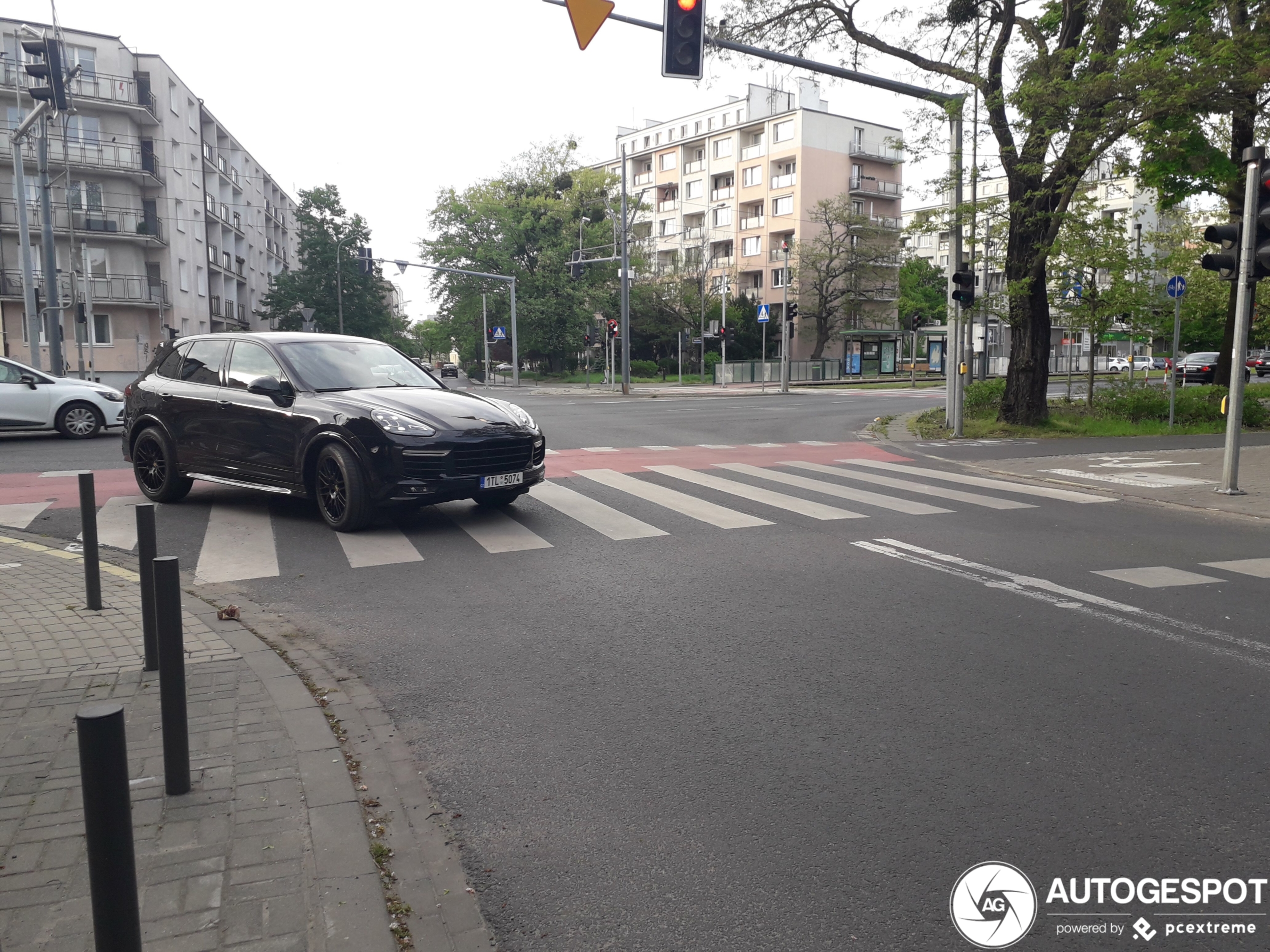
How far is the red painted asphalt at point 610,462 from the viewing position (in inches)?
444

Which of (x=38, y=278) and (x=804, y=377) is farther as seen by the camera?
(x=804, y=377)

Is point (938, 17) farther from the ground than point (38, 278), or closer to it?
farther from the ground

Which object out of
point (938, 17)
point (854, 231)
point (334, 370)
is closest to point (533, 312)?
point (854, 231)

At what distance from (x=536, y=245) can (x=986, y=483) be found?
57746 mm

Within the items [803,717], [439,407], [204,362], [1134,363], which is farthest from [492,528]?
[1134,363]

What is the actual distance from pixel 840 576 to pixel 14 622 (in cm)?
525

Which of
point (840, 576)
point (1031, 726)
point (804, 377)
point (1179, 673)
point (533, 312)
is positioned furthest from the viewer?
point (533, 312)

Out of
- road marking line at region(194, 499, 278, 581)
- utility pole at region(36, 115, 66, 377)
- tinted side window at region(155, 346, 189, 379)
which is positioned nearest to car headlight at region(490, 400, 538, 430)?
road marking line at region(194, 499, 278, 581)

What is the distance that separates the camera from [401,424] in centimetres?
857

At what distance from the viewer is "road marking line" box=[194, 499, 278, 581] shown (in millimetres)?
7320

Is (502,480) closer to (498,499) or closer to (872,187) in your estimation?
(498,499)

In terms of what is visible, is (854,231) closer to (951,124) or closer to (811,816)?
(951,124)

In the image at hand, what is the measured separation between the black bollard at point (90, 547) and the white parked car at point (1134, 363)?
60.5 metres

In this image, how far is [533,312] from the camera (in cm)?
6438
